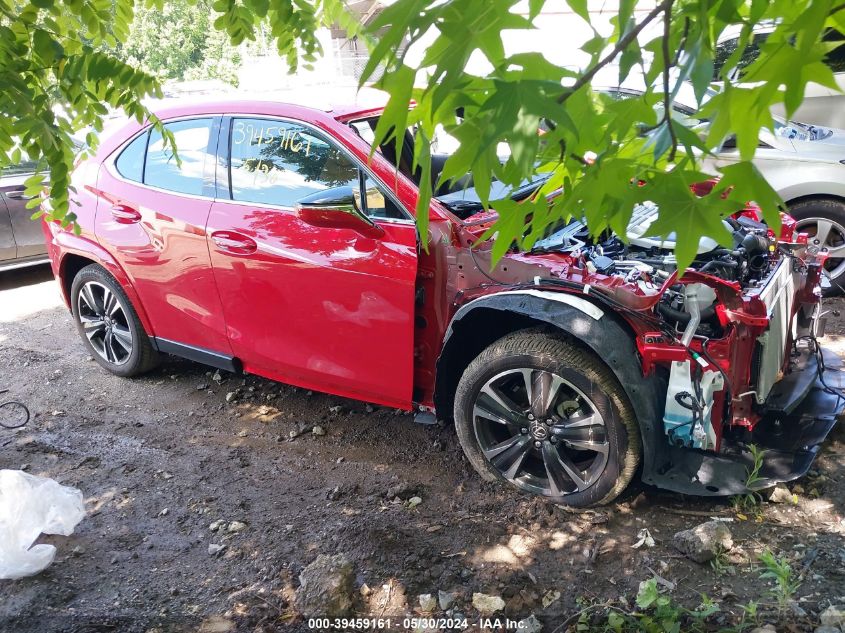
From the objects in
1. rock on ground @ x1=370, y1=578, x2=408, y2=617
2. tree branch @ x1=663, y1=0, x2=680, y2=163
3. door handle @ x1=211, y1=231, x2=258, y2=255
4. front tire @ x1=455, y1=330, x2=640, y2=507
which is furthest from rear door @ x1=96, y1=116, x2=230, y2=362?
tree branch @ x1=663, y1=0, x2=680, y2=163

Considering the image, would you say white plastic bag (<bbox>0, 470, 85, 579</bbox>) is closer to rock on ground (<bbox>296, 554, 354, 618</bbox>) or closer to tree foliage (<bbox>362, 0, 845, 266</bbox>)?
rock on ground (<bbox>296, 554, 354, 618</bbox>)

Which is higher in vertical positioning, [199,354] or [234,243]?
[234,243]

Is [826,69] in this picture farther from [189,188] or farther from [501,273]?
[189,188]

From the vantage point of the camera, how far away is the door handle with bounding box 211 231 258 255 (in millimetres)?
3709

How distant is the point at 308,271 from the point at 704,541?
7.18 ft

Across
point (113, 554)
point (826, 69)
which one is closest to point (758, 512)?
point (826, 69)

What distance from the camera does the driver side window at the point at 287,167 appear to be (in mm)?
3490

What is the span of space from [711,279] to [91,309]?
4.07 m

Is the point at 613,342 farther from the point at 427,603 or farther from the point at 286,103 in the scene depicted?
the point at 286,103

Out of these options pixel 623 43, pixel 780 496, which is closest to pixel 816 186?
pixel 780 496

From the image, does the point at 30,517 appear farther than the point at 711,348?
Yes

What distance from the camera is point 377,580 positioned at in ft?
9.38

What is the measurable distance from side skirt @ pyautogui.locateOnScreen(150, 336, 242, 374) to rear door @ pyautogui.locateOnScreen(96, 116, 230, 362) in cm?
1

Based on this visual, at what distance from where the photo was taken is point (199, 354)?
428cm
